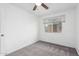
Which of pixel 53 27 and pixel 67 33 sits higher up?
pixel 53 27

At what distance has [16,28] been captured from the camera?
286cm

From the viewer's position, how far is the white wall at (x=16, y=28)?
7.84 ft

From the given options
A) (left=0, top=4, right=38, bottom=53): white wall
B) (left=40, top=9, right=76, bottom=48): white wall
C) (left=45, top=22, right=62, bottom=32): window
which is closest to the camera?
(left=0, top=4, right=38, bottom=53): white wall

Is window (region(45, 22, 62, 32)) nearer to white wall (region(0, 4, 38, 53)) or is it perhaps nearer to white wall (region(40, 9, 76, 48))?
white wall (region(40, 9, 76, 48))

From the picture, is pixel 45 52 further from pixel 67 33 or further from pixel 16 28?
pixel 16 28

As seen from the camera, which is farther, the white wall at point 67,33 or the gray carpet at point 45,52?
the white wall at point 67,33

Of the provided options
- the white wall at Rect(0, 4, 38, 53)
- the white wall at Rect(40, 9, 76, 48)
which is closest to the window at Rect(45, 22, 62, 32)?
the white wall at Rect(40, 9, 76, 48)

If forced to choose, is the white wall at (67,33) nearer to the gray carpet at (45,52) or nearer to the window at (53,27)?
the window at (53,27)

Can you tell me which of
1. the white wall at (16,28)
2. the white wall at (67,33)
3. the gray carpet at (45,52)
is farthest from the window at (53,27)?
the gray carpet at (45,52)

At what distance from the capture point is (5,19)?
2.34 m

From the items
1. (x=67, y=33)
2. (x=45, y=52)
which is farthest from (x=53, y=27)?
(x=45, y=52)

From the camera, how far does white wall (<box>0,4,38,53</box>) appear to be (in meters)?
2.39

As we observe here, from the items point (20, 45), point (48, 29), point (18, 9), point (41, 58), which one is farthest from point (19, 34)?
point (41, 58)

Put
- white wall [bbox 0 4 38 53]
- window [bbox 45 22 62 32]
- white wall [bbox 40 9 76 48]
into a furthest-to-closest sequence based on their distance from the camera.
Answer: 1. window [bbox 45 22 62 32]
2. white wall [bbox 40 9 76 48]
3. white wall [bbox 0 4 38 53]
